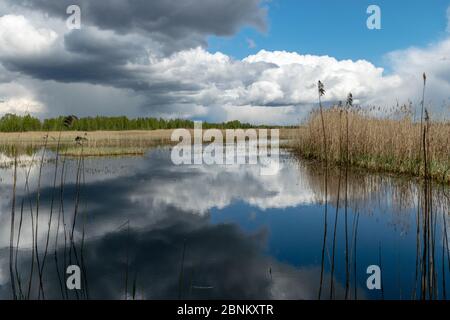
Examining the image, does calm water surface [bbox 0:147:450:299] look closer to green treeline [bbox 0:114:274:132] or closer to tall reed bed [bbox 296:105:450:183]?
tall reed bed [bbox 296:105:450:183]

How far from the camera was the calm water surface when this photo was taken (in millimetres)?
4164

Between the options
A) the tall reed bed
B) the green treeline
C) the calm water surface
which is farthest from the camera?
the green treeline

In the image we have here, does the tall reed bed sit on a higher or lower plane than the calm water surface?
higher

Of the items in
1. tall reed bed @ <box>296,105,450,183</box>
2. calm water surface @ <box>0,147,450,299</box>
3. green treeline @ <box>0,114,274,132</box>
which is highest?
green treeline @ <box>0,114,274,132</box>

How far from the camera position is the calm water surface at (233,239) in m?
4.16

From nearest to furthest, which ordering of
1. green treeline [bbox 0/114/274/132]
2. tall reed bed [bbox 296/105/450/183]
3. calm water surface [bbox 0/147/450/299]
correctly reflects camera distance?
calm water surface [bbox 0/147/450/299], tall reed bed [bbox 296/105/450/183], green treeline [bbox 0/114/274/132]

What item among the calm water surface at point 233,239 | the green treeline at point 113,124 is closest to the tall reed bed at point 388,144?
the calm water surface at point 233,239

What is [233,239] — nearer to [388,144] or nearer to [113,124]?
[388,144]

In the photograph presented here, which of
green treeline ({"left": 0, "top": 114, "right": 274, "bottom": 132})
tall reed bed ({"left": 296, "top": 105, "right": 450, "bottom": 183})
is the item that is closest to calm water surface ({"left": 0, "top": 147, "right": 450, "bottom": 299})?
tall reed bed ({"left": 296, "top": 105, "right": 450, "bottom": 183})

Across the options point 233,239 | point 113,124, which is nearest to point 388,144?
point 233,239

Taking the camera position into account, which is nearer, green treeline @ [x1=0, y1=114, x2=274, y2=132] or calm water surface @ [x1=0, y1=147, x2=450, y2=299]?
calm water surface @ [x1=0, y1=147, x2=450, y2=299]
